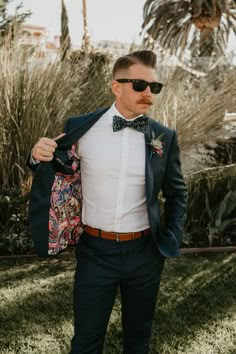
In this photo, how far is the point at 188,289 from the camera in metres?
4.22

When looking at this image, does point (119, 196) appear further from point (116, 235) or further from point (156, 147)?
point (156, 147)

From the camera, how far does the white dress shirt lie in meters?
2.19

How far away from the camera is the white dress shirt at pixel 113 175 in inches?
86.0

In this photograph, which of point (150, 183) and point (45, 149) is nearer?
point (45, 149)

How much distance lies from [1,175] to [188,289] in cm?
258

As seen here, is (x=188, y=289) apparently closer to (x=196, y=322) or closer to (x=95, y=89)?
(x=196, y=322)

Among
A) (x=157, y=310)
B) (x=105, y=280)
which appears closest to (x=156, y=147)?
(x=105, y=280)

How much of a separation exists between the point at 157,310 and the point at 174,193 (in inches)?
69.6

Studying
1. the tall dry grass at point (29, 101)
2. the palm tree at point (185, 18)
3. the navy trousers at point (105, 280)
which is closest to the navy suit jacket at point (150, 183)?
the navy trousers at point (105, 280)

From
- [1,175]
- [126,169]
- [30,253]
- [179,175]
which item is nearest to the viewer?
[126,169]

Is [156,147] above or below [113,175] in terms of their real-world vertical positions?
above

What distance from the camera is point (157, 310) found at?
3803mm

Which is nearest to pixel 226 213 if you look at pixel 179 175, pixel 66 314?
pixel 66 314

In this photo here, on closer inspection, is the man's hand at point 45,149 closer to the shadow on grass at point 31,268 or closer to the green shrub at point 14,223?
the shadow on grass at point 31,268
